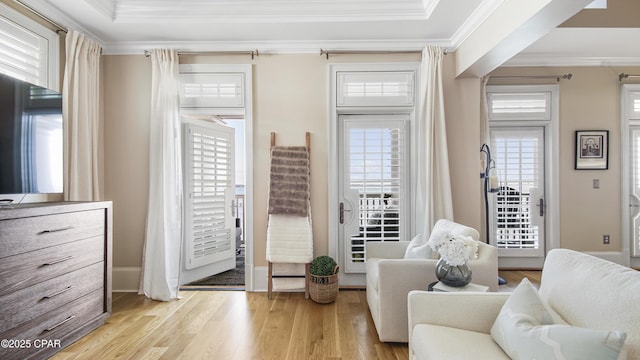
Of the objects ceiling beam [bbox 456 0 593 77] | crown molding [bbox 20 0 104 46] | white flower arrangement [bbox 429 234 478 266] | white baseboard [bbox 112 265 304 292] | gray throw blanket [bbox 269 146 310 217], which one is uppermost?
crown molding [bbox 20 0 104 46]

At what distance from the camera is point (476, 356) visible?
4.44 ft

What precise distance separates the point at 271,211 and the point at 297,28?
6.18 feet

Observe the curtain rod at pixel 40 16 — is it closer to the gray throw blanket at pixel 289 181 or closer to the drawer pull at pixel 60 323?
the gray throw blanket at pixel 289 181

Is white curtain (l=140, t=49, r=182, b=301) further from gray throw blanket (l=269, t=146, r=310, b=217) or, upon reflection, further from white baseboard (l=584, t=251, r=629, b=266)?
white baseboard (l=584, t=251, r=629, b=266)

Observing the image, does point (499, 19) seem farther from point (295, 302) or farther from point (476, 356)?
point (295, 302)

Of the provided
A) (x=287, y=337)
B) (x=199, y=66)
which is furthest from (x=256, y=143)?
(x=287, y=337)

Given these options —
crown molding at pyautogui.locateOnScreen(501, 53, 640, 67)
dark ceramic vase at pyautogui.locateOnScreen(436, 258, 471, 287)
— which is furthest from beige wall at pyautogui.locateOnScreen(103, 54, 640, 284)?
dark ceramic vase at pyautogui.locateOnScreen(436, 258, 471, 287)

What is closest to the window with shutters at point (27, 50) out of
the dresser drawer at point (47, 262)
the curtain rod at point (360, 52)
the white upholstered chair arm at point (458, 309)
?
the dresser drawer at point (47, 262)

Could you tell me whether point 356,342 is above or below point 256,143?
below

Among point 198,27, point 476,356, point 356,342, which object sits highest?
point 198,27

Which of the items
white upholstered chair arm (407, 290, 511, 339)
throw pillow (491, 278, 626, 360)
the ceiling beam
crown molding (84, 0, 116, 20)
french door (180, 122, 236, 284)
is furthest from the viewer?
french door (180, 122, 236, 284)

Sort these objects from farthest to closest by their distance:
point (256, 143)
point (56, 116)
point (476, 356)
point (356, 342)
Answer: point (256, 143) < point (56, 116) < point (356, 342) < point (476, 356)

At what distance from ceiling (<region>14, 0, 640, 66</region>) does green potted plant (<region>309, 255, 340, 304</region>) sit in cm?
232

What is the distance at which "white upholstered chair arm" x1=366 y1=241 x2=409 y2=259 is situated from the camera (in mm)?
2990
